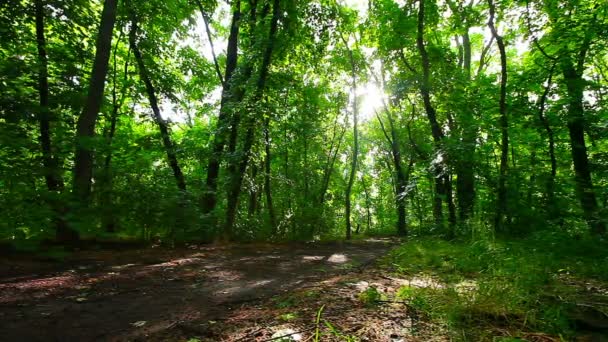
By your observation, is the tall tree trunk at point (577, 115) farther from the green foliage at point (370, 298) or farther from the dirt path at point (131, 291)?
the dirt path at point (131, 291)

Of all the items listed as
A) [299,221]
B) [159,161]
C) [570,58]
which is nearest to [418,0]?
[570,58]

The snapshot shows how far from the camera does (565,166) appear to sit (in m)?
8.29

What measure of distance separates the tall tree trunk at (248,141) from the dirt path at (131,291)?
297cm

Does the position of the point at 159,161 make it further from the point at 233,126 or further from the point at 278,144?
the point at 278,144

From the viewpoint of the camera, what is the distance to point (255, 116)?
948 cm

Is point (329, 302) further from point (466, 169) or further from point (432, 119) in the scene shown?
point (432, 119)

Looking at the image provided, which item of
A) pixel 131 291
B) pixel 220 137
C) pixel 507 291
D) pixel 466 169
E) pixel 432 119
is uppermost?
pixel 432 119

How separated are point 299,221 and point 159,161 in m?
5.64

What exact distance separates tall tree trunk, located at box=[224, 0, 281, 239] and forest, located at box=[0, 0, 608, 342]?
63 mm

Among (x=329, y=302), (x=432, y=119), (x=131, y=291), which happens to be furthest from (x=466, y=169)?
(x=131, y=291)

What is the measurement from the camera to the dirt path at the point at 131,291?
2788mm

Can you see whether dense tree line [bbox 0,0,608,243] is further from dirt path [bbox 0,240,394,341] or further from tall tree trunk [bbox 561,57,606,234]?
dirt path [bbox 0,240,394,341]

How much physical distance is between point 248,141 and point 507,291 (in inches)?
324

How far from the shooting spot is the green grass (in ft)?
7.46
